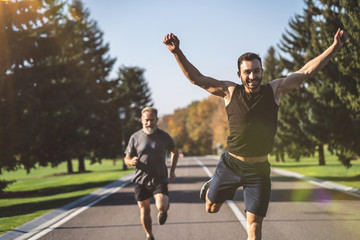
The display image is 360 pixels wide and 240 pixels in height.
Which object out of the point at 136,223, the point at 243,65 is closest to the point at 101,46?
the point at 136,223

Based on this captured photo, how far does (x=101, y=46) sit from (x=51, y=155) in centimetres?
2442

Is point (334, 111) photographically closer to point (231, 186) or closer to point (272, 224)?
point (272, 224)

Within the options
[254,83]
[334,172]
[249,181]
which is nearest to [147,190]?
[249,181]

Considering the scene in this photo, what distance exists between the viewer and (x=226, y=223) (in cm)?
791

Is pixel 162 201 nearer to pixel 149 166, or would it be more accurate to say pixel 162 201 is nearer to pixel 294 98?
pixel 149 166

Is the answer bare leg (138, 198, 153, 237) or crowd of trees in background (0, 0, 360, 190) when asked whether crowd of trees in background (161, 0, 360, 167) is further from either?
bare leg (138, 198, 153, 237)

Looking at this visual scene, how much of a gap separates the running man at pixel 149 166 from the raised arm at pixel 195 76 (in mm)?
1995

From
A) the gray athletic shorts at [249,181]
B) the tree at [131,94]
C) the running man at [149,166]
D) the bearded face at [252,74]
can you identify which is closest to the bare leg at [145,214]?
the running man at [149,166]

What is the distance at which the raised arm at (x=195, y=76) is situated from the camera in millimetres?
3982

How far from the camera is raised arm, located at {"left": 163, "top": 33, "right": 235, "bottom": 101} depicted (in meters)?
3.98

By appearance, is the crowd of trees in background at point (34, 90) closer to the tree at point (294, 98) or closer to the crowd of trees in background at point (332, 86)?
the crowd of trees in background at point (332, 86)

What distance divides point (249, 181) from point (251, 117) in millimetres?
692

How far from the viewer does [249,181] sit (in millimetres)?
4090

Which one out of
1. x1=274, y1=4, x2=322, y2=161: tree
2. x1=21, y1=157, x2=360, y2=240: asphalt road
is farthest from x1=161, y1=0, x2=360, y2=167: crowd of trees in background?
x1=21, y1=157, x2=360, y2=240: asphalt road
